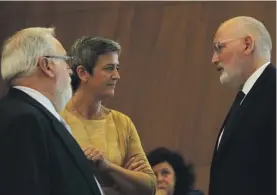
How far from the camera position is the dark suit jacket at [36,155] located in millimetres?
2514

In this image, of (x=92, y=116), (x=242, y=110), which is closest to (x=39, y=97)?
(x=92, y=116)

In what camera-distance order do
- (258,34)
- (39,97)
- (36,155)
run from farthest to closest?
(258,34)
(39,97)
(36,155)

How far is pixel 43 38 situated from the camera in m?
2.87

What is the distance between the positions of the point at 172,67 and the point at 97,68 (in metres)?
2.37

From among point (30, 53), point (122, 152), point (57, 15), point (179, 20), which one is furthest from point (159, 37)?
point (30, 53)

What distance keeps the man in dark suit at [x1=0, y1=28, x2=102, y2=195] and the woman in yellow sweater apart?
12.1 inches

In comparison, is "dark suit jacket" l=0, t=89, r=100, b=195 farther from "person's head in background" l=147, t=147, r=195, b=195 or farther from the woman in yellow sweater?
"person's head in background" l=147, t=147, r=195, b=195

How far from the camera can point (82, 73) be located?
3.27 meters

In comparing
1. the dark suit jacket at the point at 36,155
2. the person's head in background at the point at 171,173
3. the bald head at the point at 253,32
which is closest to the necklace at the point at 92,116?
the dark suit jacket at the point at 36,155

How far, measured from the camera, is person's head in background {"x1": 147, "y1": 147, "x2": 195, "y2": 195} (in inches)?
167

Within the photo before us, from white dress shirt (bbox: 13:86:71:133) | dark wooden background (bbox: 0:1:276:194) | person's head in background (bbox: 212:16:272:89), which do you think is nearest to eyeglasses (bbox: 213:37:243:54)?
person's head in background (bbox: 212:16:272:89)

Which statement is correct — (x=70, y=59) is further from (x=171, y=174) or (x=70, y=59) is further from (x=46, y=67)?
(x=171, y=174)

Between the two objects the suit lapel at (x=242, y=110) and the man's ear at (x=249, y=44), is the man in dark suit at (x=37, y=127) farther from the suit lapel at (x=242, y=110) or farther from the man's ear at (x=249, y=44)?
the man's ear at (x=249, y=44)

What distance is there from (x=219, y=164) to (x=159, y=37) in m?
2.86
